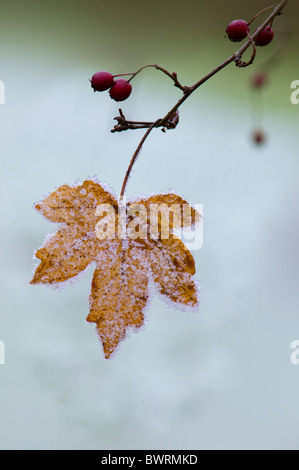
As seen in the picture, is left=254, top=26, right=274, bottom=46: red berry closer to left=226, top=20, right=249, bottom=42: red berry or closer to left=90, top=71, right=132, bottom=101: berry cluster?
left=226, top=20, right=249, bottom=42: red berry

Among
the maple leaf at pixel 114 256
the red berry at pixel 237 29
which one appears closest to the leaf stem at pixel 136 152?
the maple leaf at pixel 114 256

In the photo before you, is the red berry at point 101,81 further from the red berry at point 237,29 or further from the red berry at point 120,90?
the red berry at point 237,29

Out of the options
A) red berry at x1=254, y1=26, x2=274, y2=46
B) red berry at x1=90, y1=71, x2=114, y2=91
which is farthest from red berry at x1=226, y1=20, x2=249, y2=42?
red berry at x1=90, y1=71, x2=114, y2=91

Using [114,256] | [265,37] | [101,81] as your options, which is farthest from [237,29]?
[114,256]

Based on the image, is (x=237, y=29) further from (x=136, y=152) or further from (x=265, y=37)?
(x=136, y=152)

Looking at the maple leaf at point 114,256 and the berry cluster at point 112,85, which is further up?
the berry cluster at point 112,85

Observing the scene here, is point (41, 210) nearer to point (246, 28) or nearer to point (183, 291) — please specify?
point (183, 291)
